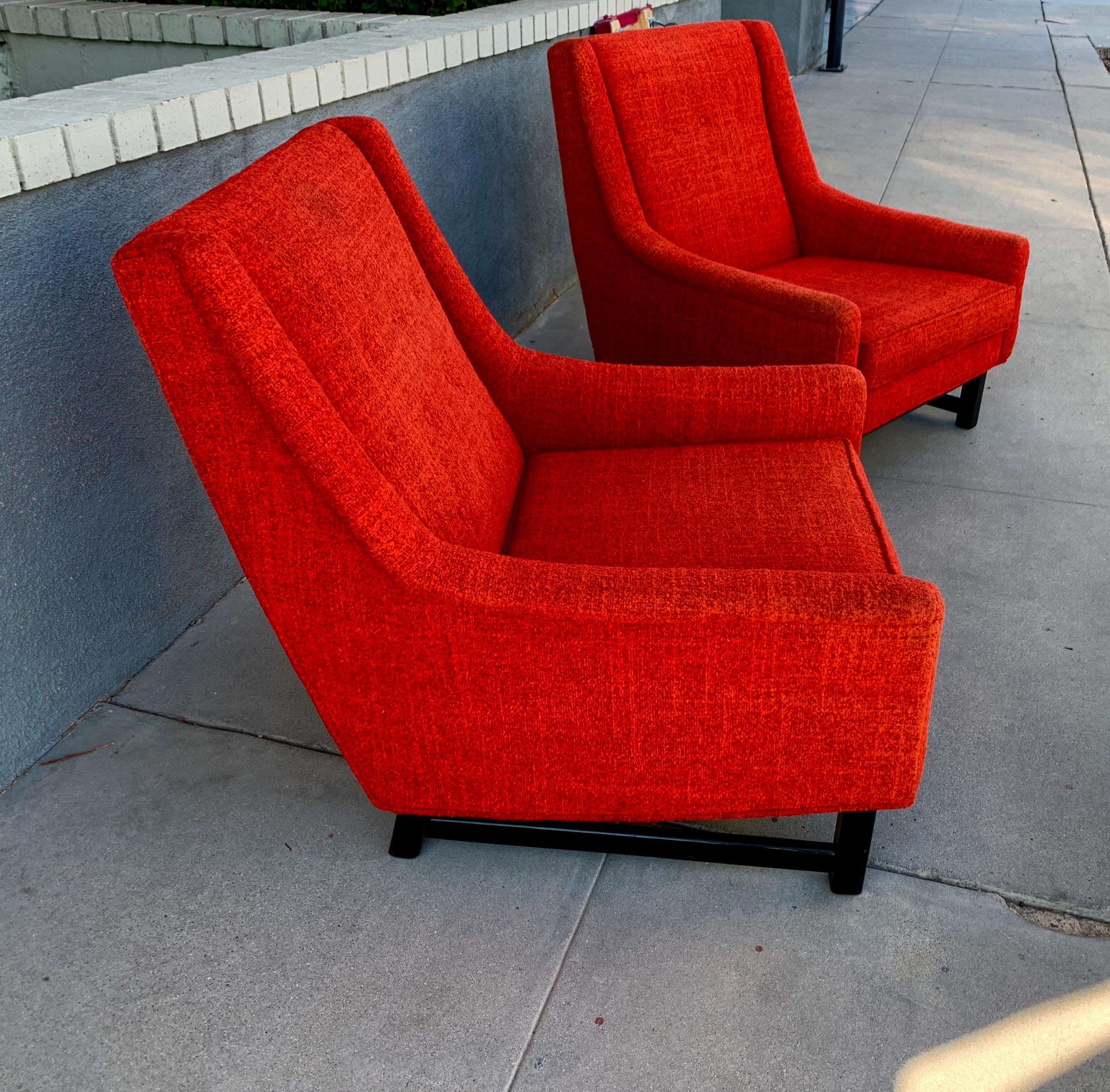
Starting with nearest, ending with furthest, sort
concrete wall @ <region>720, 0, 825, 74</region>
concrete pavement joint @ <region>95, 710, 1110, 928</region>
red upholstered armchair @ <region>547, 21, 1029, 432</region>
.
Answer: concrete pavement joint @ <region>95, 710, 1110, 928</region> → red upholstered armchair @ <region>547, 21, 1029, 432</region> → concrete wall @ <region>720, 0, 825, 74</region>

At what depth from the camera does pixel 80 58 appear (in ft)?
10.0

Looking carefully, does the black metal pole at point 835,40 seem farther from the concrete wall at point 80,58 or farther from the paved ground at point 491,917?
the paved ground at point 491,917

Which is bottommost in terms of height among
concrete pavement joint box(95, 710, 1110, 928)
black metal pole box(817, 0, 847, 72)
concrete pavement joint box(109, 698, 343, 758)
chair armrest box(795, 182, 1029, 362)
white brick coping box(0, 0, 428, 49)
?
concrete pavement joint box(109, 698, 343, 758)

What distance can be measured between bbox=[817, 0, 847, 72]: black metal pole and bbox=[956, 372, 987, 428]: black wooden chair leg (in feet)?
17.5

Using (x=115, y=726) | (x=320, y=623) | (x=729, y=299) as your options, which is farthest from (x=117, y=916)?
(x=729, y=299)

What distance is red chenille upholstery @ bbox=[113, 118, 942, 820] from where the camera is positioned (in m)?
1.21

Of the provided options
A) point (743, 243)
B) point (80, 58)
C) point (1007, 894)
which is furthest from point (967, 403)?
point (80, 58)

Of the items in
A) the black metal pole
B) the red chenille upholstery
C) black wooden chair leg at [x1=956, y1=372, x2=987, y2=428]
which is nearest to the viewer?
the red chenille upholstery

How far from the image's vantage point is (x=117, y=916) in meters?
1.51

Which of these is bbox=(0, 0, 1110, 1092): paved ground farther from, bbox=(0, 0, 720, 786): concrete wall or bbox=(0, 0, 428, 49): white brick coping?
bbox=(0, 0, 428, 49): white brick coping

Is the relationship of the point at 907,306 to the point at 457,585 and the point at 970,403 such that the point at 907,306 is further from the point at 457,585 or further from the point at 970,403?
the point at 457,585

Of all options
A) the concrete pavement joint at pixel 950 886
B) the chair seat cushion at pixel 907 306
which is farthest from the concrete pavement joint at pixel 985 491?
the concrete pavement joint at pixel 950 886

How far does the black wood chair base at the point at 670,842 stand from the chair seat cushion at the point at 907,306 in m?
1.19

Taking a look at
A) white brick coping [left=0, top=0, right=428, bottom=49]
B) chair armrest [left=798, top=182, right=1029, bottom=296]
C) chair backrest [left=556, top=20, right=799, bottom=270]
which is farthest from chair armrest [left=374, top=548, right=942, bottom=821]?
white brick coping [left=0, top=0, right=428, bottom=49]
